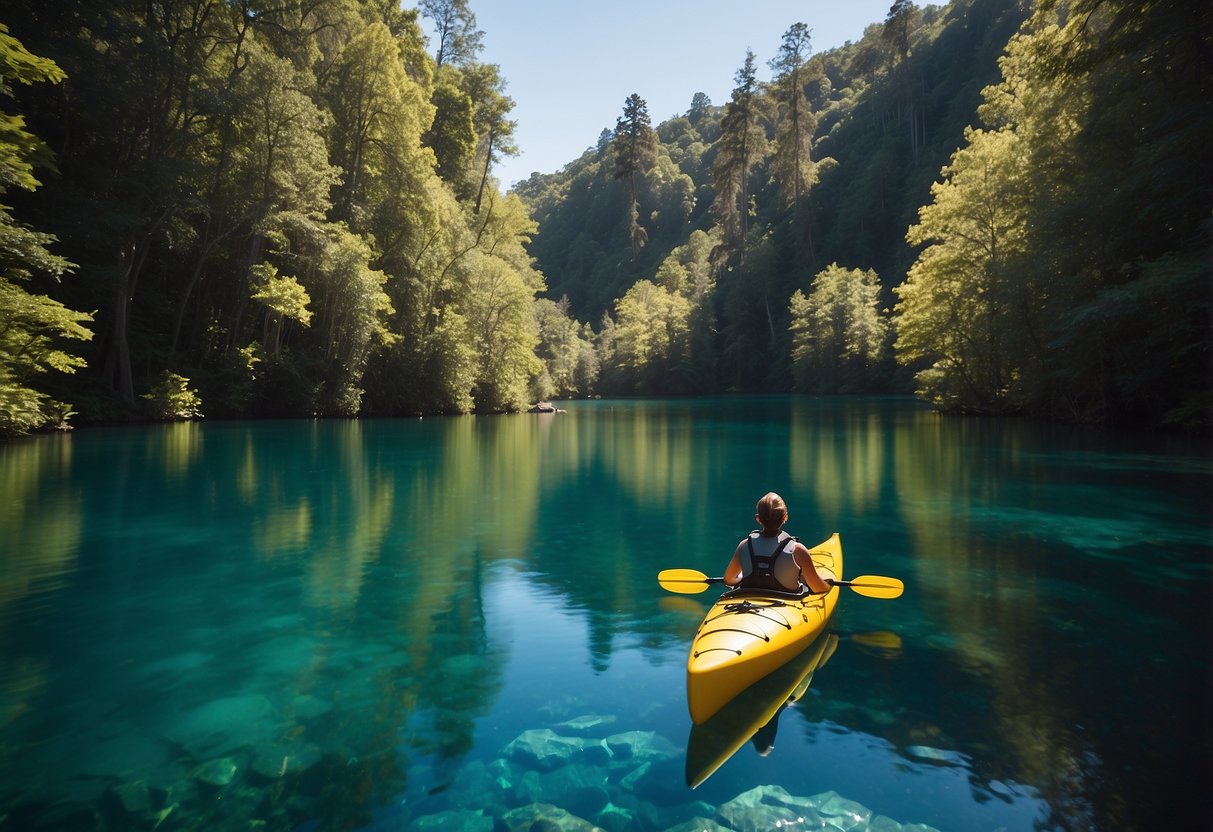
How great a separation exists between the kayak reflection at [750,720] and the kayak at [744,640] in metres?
0.12

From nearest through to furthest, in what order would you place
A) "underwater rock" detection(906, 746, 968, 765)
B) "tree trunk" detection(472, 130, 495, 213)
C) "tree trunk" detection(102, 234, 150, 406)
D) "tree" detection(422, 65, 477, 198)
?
"underwater rock" detection(906, 746, 968, 765) < "tree trunk" detection(102, 234, 150, 406) < "tree" detection(422, 65, 477, 198) < "tree trunk" detection(472, 130, 495, 213)

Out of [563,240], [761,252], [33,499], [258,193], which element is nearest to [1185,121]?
[33,499]

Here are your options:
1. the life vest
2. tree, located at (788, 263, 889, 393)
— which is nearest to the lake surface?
the life vest

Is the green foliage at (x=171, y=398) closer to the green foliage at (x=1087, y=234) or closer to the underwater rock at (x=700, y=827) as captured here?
the underwater rock at (x=700, y=827)

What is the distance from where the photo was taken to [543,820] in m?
3.41

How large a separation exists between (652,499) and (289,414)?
24.4m

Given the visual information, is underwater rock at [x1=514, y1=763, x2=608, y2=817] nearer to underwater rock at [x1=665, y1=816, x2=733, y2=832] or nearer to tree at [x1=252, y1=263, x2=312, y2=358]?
underwater rock at [x1=665, y1=816, x2=733, y2=832]

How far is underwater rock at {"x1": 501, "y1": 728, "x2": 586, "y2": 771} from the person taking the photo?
393 cm

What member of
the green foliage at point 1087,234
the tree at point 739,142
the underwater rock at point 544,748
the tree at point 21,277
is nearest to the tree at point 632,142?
the tree at point 739,142

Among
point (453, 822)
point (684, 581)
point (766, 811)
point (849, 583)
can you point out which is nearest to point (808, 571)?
point (849, 583)

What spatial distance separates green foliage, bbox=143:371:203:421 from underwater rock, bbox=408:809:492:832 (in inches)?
1035

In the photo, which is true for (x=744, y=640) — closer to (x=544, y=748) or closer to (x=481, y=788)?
(x=544, y=748)

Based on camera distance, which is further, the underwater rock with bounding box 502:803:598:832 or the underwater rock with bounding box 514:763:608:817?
the underwater rock with bounding box 514:763:608:817

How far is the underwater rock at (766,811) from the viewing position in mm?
3359
